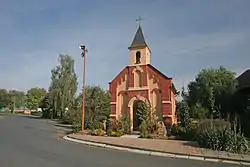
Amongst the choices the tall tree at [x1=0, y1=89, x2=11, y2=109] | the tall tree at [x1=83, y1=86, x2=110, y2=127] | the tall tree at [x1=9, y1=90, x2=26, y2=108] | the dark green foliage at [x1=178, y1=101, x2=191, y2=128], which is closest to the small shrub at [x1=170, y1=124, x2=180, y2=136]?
the dark green foliage at [x1=178, y1=101, x2=191, y2=128]

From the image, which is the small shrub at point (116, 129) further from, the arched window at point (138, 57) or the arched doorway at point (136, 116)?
the arched window at point (138, 57)

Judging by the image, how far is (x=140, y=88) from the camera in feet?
85.5

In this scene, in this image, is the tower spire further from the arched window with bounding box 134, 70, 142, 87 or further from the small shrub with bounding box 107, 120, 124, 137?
the small shrub with bounding box 107, 120, 124, 137

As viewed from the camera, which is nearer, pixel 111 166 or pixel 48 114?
pixel 111 166

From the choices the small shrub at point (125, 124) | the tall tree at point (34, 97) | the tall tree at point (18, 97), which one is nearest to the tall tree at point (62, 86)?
the small shrub at point (125, 124)

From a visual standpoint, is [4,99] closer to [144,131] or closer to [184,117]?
[144,131]

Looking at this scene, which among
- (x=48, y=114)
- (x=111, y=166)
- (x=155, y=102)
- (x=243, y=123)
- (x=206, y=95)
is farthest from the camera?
(x=48, y=114)

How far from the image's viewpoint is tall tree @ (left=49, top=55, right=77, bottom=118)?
4847 centimetres

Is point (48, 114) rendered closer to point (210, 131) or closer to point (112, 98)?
point (112, 98)

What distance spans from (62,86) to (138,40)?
995 inches

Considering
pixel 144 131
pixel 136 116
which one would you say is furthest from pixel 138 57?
pixel 144 131

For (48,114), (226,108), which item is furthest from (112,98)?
(48,114)

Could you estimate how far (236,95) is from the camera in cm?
2789

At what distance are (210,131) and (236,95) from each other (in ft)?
49.6
